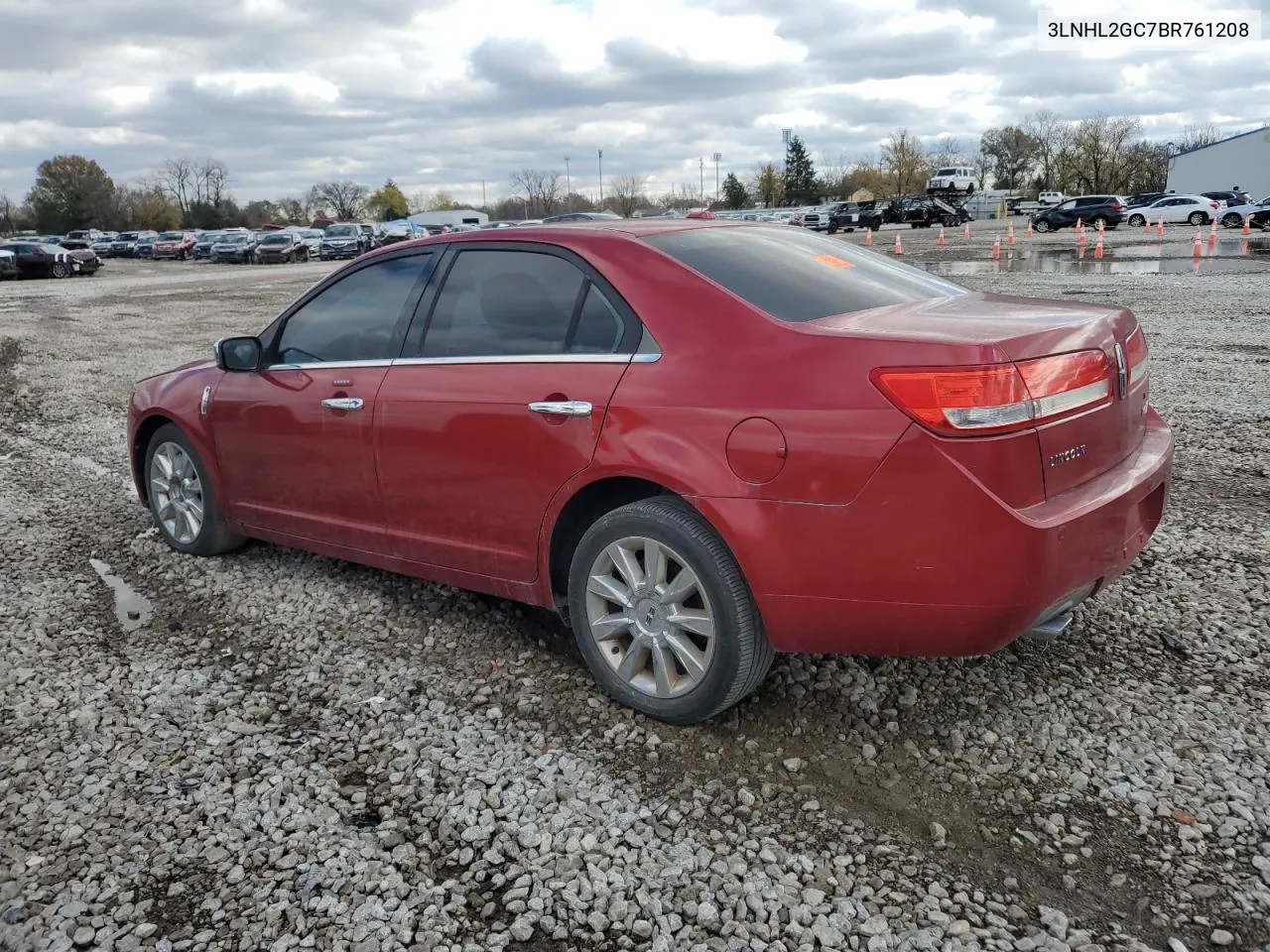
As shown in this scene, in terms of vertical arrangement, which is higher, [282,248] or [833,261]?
[282,248]

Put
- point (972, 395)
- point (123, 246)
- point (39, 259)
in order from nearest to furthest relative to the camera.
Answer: point (972, 395), point (39, 259), point (123, 246)

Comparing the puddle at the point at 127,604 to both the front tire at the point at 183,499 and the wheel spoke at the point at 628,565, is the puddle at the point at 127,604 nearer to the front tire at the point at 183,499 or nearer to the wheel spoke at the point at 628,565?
the front tire at the point at 183,499

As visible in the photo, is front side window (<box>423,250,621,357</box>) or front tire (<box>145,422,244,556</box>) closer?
front side window (<box>423,250,621,357</box>)

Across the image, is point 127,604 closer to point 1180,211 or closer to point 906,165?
point 1180,211

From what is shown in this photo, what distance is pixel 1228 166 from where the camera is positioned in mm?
78625

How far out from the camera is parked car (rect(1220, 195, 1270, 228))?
37812mm

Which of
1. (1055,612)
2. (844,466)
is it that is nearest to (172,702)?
(844,466)

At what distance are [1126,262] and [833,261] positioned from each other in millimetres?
23432

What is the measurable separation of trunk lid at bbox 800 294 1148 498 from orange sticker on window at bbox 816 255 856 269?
406 millimetres

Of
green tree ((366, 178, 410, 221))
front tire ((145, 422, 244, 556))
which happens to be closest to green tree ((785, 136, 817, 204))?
green tree ((366, 178, 410, 221))

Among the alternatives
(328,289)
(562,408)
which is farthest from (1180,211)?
(562,408)

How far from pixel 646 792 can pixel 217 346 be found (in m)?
3.03

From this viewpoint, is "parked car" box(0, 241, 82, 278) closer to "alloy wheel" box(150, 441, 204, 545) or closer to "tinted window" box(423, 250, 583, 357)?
"alloy wheel" box(150, 441, 204, 545)

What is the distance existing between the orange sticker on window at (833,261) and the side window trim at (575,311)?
0.87 metres
